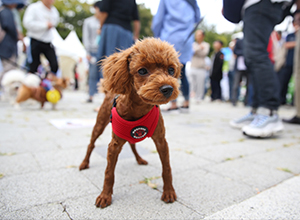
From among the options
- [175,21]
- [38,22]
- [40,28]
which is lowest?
[40,28]

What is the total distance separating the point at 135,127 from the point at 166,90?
34 centimetres

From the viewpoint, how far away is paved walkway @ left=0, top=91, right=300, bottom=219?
1.39 meters

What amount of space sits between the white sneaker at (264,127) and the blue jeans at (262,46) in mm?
181

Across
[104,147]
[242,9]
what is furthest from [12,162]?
[242,9]

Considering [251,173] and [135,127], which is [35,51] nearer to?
[135,127]

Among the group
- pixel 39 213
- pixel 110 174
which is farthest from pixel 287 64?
pixel 39 213

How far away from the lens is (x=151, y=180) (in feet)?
6.19

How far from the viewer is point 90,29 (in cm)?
714

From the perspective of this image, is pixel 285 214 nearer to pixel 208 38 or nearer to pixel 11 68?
pixel 11 68

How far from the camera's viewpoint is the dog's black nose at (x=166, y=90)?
4.25 ft

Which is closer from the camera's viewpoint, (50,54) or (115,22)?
(115,22)

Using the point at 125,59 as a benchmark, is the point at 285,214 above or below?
below

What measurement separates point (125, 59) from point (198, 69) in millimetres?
7955

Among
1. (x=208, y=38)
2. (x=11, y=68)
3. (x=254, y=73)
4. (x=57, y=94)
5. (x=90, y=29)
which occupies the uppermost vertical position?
(x=208, y=38)
